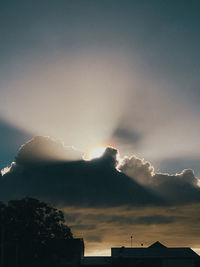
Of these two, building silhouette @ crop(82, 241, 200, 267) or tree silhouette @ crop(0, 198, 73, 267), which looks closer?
tree silhouette @ crop(0, 198, 73, 267)

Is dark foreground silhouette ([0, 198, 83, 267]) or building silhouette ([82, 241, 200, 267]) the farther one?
building silhouette ([82, 241, 200, 267])

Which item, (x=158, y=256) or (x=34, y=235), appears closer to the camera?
(x=34, y=235)

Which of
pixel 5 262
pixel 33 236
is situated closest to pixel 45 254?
pixel 33 236

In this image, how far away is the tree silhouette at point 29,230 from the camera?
79.0m

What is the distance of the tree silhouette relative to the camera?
79000 mm

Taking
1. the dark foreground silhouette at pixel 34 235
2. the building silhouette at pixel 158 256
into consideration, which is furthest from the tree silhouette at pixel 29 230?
the building silhouette at pixel 158 256

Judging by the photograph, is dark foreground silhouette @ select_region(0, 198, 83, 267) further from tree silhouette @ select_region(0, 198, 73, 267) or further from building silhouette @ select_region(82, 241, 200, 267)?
building silhouette @ select_region(82, 241, 200, 267)

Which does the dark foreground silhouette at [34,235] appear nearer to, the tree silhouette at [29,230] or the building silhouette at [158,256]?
the tree silhouette at [29,230]

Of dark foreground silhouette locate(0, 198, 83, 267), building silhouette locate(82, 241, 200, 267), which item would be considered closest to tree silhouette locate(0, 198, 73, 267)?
dark foreground silhouette locate(0, 198, 83, 267)

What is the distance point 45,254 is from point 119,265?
16.8m

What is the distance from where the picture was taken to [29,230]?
83625 millimetres

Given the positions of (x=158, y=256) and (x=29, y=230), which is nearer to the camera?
(x=29, y=230)

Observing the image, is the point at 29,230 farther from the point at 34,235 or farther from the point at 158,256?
the point at 158,256

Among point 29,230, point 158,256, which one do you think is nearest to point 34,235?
point 29,230
